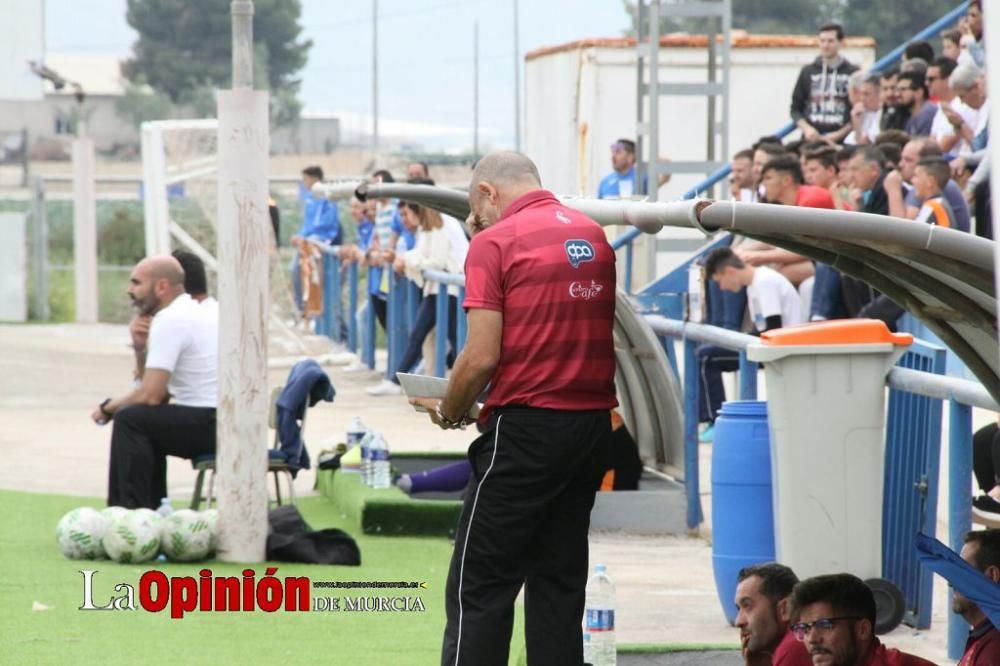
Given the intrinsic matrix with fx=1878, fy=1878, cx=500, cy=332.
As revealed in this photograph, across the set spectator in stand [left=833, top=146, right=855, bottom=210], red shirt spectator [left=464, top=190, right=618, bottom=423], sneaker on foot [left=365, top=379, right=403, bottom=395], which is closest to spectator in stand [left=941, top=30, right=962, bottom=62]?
spectator in stand [left=833, top=146, right=855, bottom=210]

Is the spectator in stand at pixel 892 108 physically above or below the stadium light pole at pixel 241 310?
above

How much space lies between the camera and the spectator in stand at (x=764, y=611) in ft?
18.8

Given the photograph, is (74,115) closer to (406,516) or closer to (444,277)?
(444,277)

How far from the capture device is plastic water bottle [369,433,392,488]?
1056 cm

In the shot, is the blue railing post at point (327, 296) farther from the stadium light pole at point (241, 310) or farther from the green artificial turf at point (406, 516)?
the stadium light pole at point (241, 310)

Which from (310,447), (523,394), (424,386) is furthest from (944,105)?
(523,394)

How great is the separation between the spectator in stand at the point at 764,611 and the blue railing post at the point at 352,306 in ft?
53.7

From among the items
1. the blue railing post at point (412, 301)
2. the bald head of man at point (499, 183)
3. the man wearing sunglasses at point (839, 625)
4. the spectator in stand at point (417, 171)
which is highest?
the bald head of man at point (499, 183)

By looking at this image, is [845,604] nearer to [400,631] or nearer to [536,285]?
[536,285]

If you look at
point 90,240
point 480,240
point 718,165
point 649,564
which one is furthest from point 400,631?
point 90,240

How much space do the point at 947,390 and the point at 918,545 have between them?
6.09 ft

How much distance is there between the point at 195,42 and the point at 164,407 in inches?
3484

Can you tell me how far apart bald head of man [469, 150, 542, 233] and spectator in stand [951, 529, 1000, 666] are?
168cm

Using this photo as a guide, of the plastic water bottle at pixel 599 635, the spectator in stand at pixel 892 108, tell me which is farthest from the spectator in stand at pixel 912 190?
the plastic water bottle at pixel 599 635
